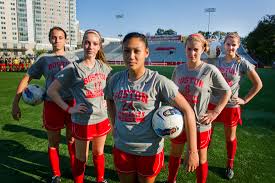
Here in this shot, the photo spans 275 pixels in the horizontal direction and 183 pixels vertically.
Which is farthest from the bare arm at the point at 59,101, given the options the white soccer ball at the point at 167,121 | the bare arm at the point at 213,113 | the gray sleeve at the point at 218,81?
the gray sleeve at the point at 218,81

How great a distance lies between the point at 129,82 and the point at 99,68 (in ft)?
3.63

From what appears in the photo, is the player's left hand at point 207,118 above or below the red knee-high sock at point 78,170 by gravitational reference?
above

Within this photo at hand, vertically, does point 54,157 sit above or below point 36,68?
below

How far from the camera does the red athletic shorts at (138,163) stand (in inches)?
109

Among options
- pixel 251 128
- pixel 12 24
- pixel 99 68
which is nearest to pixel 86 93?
pixel 99 68

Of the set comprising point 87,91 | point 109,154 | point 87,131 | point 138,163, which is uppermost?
point 87,91

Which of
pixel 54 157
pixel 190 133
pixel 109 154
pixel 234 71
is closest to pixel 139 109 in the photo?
pixel 190 133

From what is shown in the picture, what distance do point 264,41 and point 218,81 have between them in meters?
59.5

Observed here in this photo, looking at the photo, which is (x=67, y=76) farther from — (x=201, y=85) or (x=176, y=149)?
(x=176, y=149)

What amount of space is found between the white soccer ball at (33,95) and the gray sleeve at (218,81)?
8.12ft

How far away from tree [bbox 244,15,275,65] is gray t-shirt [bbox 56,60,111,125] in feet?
194

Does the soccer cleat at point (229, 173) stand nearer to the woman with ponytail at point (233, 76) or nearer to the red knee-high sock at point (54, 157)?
the woman with ponytail at point (233, 76)

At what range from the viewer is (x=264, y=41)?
5625 centimetres

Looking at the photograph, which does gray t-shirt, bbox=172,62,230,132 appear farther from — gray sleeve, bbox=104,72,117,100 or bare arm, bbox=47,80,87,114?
bare arm, bbox=47,80,87,114
